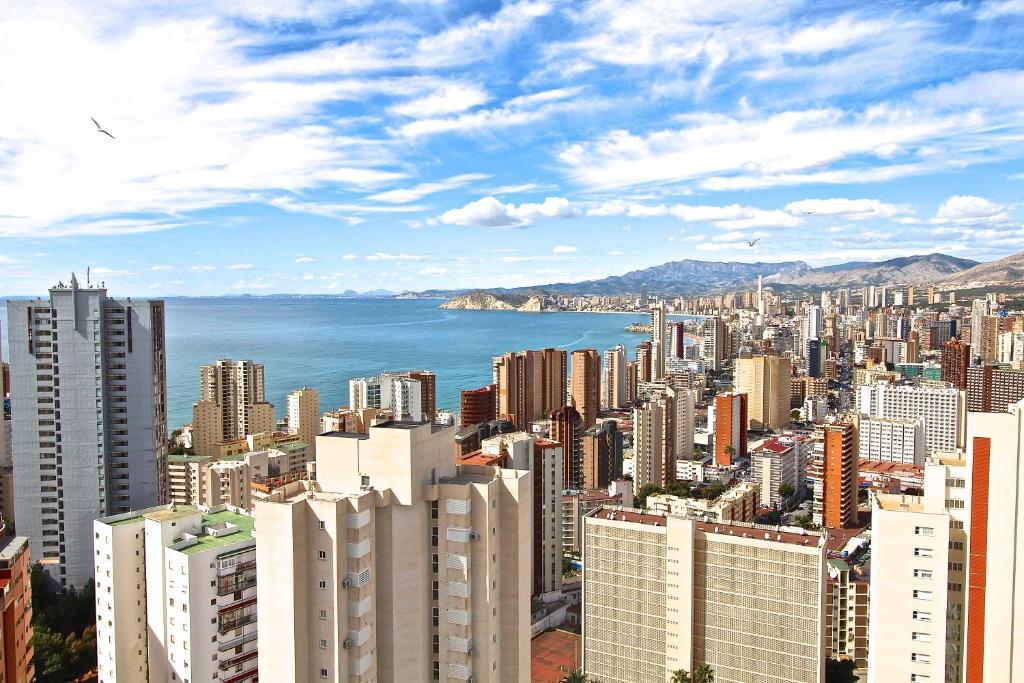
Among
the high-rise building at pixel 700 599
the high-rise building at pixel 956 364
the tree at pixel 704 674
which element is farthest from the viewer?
the high-rise building at pixel 956 364

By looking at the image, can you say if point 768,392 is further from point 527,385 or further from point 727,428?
point 527,385

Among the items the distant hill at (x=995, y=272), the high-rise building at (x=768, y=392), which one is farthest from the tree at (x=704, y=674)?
the distant hill at (x=995, y=272)

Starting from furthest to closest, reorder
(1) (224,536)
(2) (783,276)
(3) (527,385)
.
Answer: (2) (783,276), (3) (527,385), (1) (224,536)

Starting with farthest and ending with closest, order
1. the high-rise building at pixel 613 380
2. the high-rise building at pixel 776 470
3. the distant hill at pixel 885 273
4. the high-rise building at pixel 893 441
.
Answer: the distant hill at pixel 885 273, the high-rise building at pixel 613 380, the high-rise building at pixel 893 441, the high-rise building at pixel 776 470

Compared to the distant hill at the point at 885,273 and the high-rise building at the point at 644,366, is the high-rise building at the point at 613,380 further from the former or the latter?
the distant hill at the point at 885,273

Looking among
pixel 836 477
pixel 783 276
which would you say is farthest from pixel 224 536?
pixel 783 276

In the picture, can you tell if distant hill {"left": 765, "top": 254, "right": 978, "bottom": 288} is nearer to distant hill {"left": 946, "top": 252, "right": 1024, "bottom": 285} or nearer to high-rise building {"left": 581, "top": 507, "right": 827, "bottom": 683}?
distant hill {"left": 946, "top": 252, "right": 1024, "bottom": 285}

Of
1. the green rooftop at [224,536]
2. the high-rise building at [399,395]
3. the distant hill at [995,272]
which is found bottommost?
the high-rise building at [399,395]

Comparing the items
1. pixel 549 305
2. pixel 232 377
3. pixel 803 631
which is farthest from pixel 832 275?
pixel 803 631
